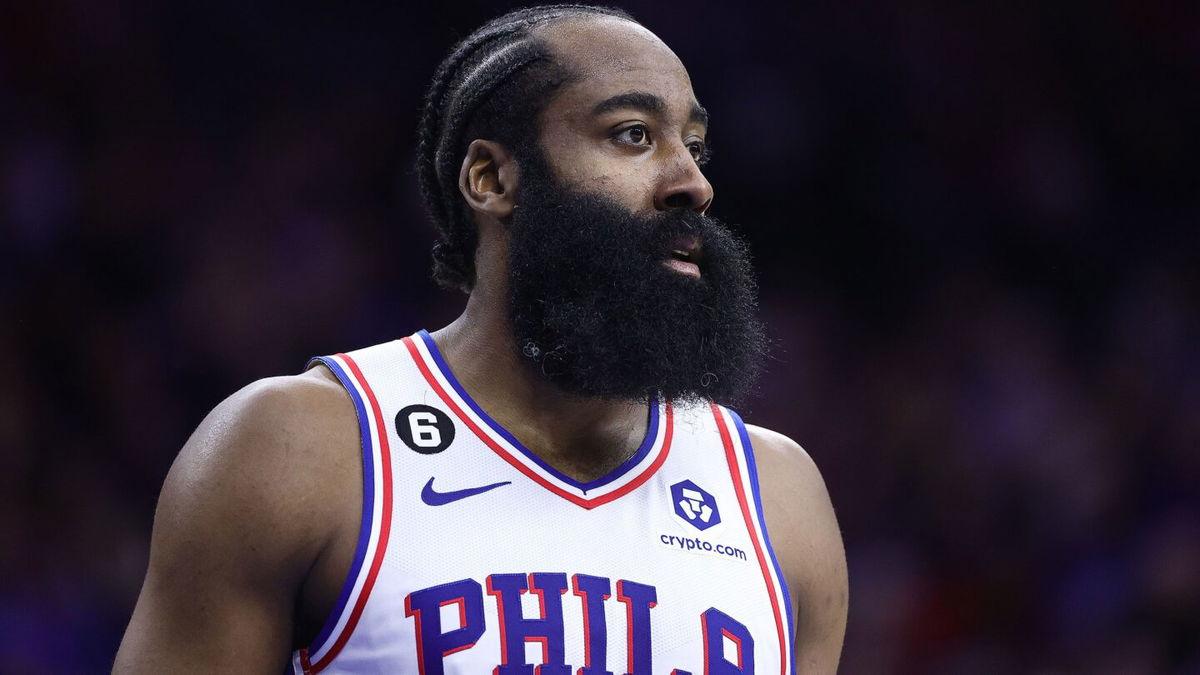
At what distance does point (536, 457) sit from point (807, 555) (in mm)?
614

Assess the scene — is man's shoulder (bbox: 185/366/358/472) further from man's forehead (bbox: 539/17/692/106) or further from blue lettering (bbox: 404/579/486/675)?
man's forehead (bbox: 539/17/692/106)

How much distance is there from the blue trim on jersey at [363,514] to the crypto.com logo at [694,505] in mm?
636

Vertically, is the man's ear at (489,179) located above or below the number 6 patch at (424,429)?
above

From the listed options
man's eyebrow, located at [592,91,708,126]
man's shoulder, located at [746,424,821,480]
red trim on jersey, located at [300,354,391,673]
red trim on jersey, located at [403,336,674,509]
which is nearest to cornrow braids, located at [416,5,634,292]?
man's eyebrow, located at [592,91,708,126]

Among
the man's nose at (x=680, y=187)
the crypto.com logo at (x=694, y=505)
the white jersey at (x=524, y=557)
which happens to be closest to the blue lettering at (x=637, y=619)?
the white jersey at (x=524, y=557)

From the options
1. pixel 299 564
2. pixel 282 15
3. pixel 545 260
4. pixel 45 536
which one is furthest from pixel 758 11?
pixel 299 564

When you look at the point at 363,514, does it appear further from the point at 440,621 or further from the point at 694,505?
the point at 694,505

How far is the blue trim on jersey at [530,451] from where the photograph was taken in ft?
8.77

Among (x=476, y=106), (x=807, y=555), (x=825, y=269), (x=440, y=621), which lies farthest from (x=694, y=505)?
(x=825, y=269)

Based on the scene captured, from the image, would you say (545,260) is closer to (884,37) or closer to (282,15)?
(282,15)

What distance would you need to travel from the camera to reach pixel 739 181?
7.27 meters

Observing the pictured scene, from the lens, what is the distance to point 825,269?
7258mm

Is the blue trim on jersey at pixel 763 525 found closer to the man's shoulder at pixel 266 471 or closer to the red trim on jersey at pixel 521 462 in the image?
the red trim on jersey at pixel 521 462

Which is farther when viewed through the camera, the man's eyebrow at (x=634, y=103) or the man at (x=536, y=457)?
the man's eyebrow at (x=634, y=103)
